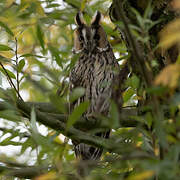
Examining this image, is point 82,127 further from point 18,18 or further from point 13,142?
point 18,18

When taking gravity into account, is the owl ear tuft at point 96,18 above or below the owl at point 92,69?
above

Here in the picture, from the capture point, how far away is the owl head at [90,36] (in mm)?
2518

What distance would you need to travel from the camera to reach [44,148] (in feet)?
3.95

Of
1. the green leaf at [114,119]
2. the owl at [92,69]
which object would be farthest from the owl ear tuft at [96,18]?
the green leaf at [114,119]

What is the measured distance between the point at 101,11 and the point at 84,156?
0.93 meters

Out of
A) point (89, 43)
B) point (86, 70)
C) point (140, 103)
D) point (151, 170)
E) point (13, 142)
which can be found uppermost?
point (89, 43)

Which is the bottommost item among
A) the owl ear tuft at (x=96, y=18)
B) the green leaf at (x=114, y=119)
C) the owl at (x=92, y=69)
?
the green leaf at (x=114, y=119)

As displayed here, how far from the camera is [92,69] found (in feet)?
8.70

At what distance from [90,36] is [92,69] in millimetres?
216

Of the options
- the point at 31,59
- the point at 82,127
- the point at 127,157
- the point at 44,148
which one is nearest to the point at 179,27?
the point at 127,157

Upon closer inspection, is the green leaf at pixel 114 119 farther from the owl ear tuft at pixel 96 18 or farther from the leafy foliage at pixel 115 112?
the owl ear tuft at pixel 96 18

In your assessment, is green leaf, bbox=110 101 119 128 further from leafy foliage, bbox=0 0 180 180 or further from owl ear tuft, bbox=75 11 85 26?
owl ear tuft, bbox=75 11 85 26

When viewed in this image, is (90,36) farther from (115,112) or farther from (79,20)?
(115,112)

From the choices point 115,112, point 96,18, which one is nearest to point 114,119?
point 115,112
